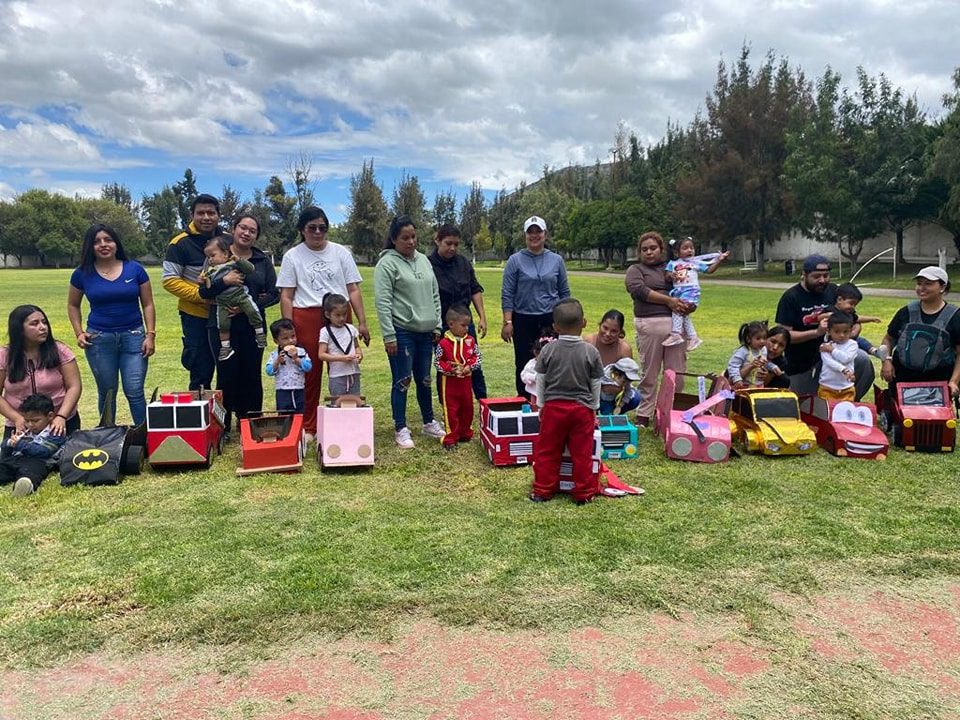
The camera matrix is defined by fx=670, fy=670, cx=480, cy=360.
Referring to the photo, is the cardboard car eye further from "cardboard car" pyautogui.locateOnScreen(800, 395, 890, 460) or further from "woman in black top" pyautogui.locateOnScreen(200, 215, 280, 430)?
"woman in black top" pyautogui.locateOnScreen(200, 215, 280, 430)

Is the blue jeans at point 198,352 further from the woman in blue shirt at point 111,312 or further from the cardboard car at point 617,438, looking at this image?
the cardboard car at point 617,438

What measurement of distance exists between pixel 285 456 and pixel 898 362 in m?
5.46

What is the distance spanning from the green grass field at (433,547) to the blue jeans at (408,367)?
2.27 ft

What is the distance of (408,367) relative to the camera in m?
6.01

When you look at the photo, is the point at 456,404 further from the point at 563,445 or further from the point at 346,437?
the point at 563,445

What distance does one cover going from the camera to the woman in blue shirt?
5.66 m

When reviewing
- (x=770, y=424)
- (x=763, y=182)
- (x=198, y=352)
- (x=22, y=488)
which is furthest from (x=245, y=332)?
(x=763, y=182)

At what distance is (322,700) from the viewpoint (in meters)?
2.62

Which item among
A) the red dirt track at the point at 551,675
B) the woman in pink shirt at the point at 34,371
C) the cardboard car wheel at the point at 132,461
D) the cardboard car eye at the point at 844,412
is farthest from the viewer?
the cardboard car eye at the point at 844,412

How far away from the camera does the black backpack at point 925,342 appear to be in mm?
5832

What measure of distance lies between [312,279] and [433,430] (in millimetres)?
1804

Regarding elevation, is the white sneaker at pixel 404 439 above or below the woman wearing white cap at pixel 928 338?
below

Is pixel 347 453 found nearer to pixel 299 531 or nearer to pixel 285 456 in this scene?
pixel 285 456

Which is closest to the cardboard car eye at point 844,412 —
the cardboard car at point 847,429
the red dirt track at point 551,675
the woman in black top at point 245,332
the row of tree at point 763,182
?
the cardboard car at point 847,429
